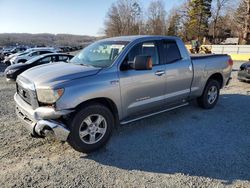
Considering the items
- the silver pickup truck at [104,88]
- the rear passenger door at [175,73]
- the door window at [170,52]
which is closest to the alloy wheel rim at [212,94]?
the silver pickup truck at [104,88]

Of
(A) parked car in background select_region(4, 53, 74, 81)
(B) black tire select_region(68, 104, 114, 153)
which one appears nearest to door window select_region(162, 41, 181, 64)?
(B) black tire select_region(68, 104, 114, 153)

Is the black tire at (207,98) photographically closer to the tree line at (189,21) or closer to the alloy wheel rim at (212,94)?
the alloy wheel rim at (212,94)

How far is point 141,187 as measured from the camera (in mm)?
3102

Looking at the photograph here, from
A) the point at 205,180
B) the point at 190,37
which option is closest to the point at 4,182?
the point at 205,180

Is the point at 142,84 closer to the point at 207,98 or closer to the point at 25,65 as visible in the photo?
the point at 207,98

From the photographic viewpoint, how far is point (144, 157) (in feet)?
12.6

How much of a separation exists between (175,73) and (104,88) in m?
1.83

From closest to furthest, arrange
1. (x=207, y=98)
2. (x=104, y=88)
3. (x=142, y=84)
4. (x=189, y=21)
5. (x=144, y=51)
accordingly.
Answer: (x=104, y=88), (x=142, y=84), (x=144, y=51), (x=207, y=98), (x=189, y=21)

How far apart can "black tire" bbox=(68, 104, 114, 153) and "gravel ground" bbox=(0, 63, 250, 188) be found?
0.15m

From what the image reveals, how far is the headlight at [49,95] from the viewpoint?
3488 mm

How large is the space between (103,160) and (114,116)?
2.71 ft

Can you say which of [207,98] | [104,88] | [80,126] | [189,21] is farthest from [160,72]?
[189,21]

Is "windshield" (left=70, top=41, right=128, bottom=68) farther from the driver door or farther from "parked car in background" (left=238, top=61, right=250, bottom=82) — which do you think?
"parked car in background" (left=238, top=61, right=250, bottom=82)

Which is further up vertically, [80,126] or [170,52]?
[170,52]
